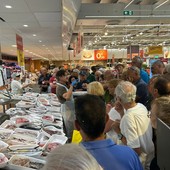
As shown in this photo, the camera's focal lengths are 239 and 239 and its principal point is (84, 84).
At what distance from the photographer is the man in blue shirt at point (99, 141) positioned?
141 centimetres

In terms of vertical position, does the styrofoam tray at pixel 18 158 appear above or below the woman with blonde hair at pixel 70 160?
below

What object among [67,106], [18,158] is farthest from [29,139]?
[67,106]

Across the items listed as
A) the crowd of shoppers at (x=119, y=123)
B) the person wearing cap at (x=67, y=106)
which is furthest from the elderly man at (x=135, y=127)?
the person wearing cap at (x=67, y=106)

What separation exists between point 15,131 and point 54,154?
70.9 inches

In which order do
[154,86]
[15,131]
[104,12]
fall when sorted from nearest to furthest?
[15,131] → [154,86] → [104,12]

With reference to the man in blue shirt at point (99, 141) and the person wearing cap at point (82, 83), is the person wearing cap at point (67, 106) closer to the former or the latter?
the person wearing cap at point (82, 83)

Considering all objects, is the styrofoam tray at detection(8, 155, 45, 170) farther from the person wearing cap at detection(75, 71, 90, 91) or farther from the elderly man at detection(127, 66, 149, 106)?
the person wearing cap at detection(75, 71, 90, 91)

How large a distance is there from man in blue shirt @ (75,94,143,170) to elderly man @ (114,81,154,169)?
76 cm

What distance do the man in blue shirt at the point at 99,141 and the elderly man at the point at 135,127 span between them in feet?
2.49

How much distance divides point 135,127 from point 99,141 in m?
0.94

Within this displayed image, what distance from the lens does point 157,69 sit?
16.5ft

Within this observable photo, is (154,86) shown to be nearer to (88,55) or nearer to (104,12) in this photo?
(104,12)

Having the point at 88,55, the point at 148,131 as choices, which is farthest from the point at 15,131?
the point at 88,55

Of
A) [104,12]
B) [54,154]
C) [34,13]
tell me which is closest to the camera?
[54,154]
